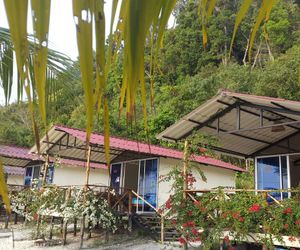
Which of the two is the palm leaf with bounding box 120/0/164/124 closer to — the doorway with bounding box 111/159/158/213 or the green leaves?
the green leaves

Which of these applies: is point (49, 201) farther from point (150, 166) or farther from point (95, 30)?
point (95, 30)

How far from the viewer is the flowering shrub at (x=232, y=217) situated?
6461mm

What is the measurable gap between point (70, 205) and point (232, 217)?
5.62 m

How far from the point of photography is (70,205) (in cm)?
1095

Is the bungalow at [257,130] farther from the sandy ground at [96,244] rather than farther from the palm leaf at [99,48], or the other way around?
the palm leaf at [99,48]

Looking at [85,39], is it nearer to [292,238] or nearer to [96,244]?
[292,238]

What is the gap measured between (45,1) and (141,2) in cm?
11

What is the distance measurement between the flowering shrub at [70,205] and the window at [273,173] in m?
4.73

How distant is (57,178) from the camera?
59.8 ft

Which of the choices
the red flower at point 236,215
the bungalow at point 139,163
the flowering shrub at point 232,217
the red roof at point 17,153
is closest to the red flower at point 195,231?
the flowering shrub at point 232,217

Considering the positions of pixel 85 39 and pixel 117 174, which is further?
pixel 117 174

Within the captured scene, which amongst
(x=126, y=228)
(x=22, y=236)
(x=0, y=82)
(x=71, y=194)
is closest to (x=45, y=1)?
(x=0, y=82)

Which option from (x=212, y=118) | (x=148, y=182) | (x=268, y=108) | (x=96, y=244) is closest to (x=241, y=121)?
(x=212, y=118)

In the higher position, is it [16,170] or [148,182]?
[16,170]
